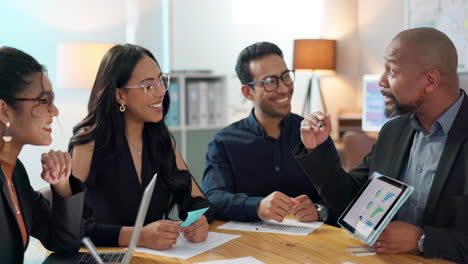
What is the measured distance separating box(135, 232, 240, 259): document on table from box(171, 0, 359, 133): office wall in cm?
363

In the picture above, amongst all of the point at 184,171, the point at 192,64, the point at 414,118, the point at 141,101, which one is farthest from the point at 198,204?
the point at 192,64

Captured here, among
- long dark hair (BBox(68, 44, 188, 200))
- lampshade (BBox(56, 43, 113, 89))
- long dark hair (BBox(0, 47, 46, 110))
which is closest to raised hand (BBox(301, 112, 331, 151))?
long dark hair (BBox(68, 44, 188, 200))

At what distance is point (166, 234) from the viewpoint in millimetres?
1807

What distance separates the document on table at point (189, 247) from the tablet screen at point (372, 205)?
0.43m

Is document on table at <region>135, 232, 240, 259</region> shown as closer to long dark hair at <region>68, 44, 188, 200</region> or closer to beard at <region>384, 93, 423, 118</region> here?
long dark hair at <region>68, 44, 188, 200</region>

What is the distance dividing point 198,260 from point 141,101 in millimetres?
747

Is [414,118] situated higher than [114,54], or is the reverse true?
[114,54]

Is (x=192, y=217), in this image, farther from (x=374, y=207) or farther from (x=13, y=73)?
(x=13, y=73)

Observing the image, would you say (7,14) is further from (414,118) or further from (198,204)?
(414,118)

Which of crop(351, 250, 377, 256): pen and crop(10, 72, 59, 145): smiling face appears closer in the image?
crop(10, 72, 59, 145): smiling face

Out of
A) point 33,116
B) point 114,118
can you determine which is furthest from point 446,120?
point 33,116

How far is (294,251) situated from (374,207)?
294 mm

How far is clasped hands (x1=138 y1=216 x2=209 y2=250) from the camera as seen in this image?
1.80 m

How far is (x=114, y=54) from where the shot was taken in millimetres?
2197
